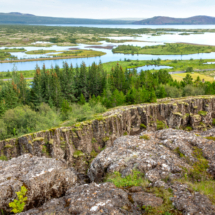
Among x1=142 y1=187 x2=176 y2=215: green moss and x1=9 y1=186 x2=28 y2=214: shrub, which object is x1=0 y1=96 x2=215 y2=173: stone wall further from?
x1=142 y1=187 x2=176 y2=215: green moss

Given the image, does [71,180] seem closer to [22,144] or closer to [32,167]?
[32,167]

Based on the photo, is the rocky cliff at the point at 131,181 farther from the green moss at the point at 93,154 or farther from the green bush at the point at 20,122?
the green bush at the point at 20,122

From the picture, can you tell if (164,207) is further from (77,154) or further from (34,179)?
(77,154)

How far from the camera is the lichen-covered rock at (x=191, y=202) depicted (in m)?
11.2

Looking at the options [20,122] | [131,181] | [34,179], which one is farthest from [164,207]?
[20,122]

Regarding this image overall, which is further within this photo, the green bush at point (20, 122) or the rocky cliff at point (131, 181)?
the green bush at point (20, 122)

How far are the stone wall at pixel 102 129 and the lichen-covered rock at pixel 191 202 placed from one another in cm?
1572

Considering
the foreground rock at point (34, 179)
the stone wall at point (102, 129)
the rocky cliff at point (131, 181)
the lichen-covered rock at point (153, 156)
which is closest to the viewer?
the rocky cliff at point (131, 181)

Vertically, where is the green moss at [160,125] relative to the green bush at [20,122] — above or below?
above

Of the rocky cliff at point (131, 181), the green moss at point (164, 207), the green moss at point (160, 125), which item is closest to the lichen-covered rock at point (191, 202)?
the rocky cliff at point (131, 181)

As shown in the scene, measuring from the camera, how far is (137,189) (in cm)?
1400

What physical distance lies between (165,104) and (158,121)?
3.33 m

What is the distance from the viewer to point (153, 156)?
17.8 meters

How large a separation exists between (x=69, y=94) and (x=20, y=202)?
187 ft
